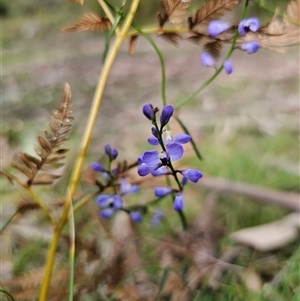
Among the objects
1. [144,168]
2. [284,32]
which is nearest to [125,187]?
[144,168]

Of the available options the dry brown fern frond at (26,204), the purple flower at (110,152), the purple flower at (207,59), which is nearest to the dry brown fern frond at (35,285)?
the dry brown fern frond at (26,204)

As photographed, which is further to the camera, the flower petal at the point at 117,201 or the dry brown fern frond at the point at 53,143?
the flower petal at the point at 117,201

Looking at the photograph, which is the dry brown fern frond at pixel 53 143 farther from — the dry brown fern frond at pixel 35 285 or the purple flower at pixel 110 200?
the dry brown fern frond at pixel 35 285

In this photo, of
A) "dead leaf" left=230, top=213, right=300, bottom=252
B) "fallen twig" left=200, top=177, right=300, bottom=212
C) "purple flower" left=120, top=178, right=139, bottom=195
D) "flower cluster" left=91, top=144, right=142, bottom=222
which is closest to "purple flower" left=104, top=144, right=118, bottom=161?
"flower cluster" left=91, top=144, right=142, bottom=222

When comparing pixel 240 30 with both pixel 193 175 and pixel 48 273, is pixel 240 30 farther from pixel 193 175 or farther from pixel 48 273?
pixel 48 273

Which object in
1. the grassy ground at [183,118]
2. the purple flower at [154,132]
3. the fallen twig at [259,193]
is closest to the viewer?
the purple flower at [154,132]
